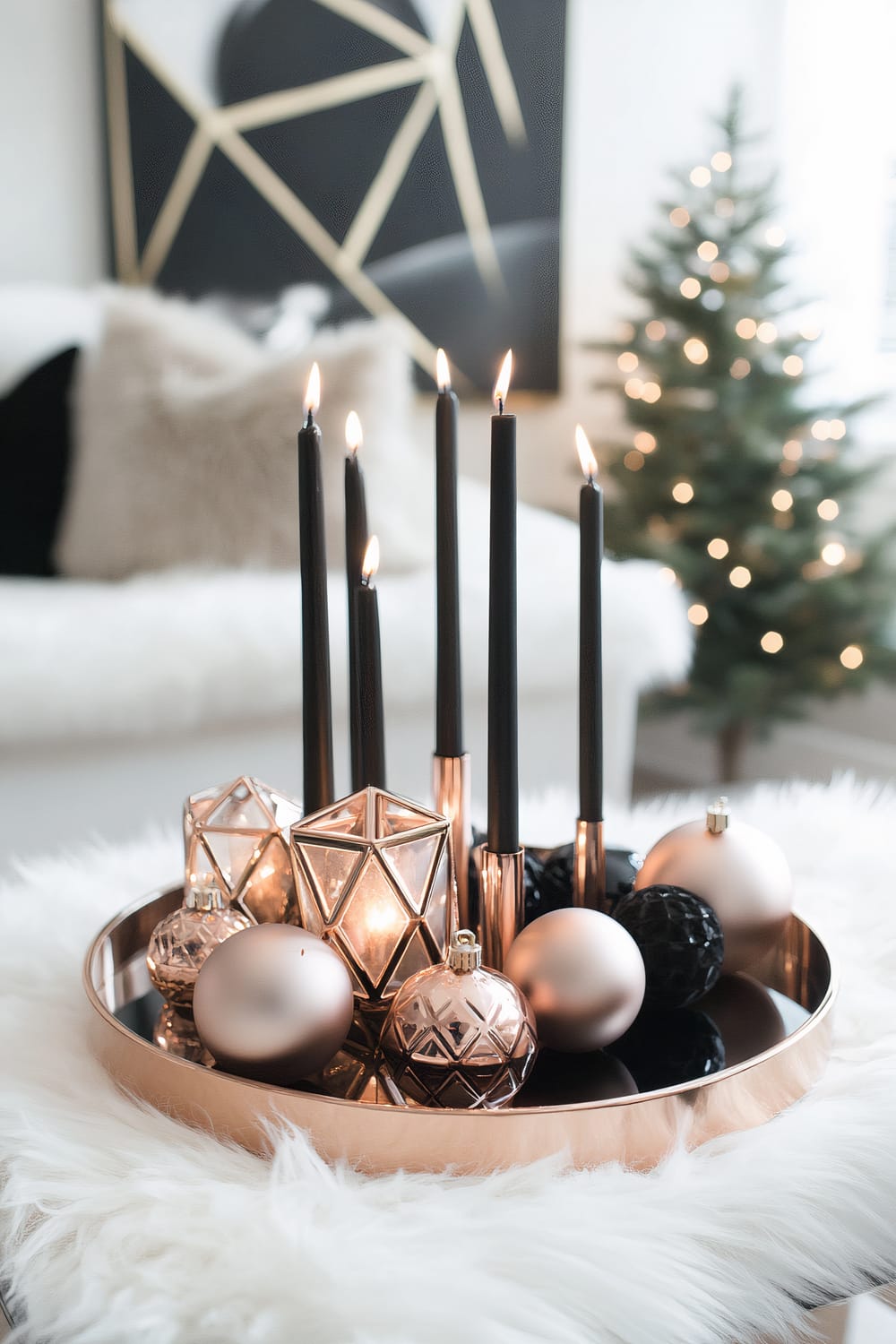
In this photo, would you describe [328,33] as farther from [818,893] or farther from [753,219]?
[818,893]

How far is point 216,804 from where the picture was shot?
0.61 meters

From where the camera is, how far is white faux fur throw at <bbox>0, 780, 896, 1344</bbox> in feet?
1.24

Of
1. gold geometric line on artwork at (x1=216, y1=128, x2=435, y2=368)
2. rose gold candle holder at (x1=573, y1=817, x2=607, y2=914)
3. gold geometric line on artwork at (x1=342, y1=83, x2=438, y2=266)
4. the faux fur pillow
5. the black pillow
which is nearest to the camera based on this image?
rose gold candle holder at (x1=573, y1=817, x2=607, y2=914)

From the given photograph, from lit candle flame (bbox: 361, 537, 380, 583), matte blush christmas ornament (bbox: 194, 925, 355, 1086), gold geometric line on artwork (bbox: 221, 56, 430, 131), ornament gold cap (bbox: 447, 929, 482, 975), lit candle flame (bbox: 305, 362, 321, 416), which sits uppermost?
gold geometric line on artwork (bbox: 221, 56, 430, 131)

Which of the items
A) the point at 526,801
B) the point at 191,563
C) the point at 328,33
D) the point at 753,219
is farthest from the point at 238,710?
the point at 328,33

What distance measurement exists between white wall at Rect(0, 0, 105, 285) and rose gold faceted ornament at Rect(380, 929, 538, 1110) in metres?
2.32

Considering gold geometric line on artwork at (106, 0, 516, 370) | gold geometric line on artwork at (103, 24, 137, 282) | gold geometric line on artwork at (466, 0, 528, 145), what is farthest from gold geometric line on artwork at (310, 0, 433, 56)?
gold geometric line on artwork at (103, 24, 137, 282)

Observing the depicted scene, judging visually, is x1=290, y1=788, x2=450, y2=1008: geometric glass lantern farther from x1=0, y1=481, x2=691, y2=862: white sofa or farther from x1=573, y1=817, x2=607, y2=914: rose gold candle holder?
x1=0, y1=481, x2=691, y2=862: white sofa

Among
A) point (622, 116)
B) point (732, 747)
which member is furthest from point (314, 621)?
point (622, 116)

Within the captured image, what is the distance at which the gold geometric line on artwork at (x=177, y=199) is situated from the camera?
247cm

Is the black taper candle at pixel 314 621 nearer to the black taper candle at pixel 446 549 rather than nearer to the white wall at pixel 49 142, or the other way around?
the black taper candle at pixel 446 549

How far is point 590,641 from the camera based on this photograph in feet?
1.78

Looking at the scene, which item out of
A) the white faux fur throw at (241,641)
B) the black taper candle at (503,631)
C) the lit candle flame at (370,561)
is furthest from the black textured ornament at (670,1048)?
the white faux fur throw at (241,641)

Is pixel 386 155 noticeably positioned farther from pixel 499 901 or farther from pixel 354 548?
pixel 499 901
